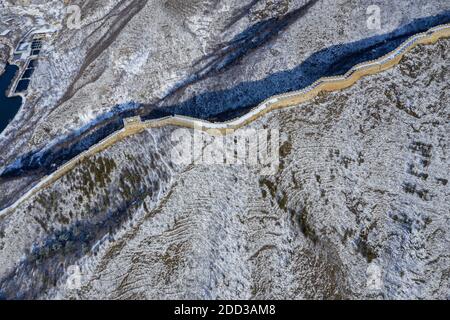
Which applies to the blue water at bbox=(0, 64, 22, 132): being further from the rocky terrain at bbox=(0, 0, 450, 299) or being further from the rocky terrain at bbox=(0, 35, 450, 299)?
the rocky terrain at bbox=(0, 35, 450, 299)

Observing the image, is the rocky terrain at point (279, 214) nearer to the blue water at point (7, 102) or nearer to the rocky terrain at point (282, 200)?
the rocky terrain at point (282, 200)

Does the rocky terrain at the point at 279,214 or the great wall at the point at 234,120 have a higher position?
the great wall at the point at 234,120

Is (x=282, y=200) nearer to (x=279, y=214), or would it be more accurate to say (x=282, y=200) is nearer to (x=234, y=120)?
(x=279, y=214)

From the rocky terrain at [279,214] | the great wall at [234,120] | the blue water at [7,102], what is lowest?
the rocky terrain at [279,214]

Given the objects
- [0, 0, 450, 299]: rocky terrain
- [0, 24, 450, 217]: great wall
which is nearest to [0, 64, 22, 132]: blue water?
[0, 0, 450, 299]: rocky terrain

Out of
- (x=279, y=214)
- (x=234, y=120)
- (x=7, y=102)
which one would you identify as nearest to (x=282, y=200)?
(x=279, y=214)

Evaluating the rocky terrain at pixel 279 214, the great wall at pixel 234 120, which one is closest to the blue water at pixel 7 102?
the great wall at pixel 234 120
